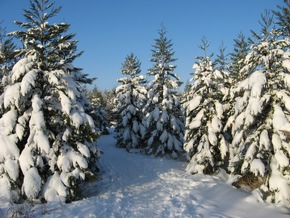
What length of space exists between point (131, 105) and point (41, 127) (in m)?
15.9

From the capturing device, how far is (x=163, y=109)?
22.2m

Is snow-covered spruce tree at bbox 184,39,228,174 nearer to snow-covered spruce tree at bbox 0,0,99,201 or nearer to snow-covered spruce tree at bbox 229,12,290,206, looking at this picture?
snow-covered spruce tree at bbox 229,12,290,206

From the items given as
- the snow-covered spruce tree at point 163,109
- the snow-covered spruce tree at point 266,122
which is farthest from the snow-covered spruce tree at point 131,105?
the snow-covered spruce tree at point 266,122

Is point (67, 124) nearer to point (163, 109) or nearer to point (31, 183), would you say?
point (31, 183)

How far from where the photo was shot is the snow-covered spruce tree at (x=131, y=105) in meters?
26.3

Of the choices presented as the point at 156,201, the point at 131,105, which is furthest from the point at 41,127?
the point at 131,105

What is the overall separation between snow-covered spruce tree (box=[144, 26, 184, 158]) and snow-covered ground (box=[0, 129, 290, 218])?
21.1 ft

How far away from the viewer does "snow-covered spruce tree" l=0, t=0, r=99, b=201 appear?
10.4 m

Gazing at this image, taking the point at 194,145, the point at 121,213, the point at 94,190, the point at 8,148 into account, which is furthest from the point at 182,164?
the point at 8,148

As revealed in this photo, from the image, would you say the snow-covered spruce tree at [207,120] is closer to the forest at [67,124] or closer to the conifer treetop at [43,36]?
the forest at [67,124]

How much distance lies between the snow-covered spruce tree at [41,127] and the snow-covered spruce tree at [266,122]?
664 centimetres

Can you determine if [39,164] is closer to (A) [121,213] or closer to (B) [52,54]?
(A) [121,213]

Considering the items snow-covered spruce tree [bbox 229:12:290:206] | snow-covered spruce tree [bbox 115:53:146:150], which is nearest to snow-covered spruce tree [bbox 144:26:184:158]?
snow-covered spruce tree [bbox 115:53:146:150]

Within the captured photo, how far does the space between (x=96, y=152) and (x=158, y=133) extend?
405 inches
